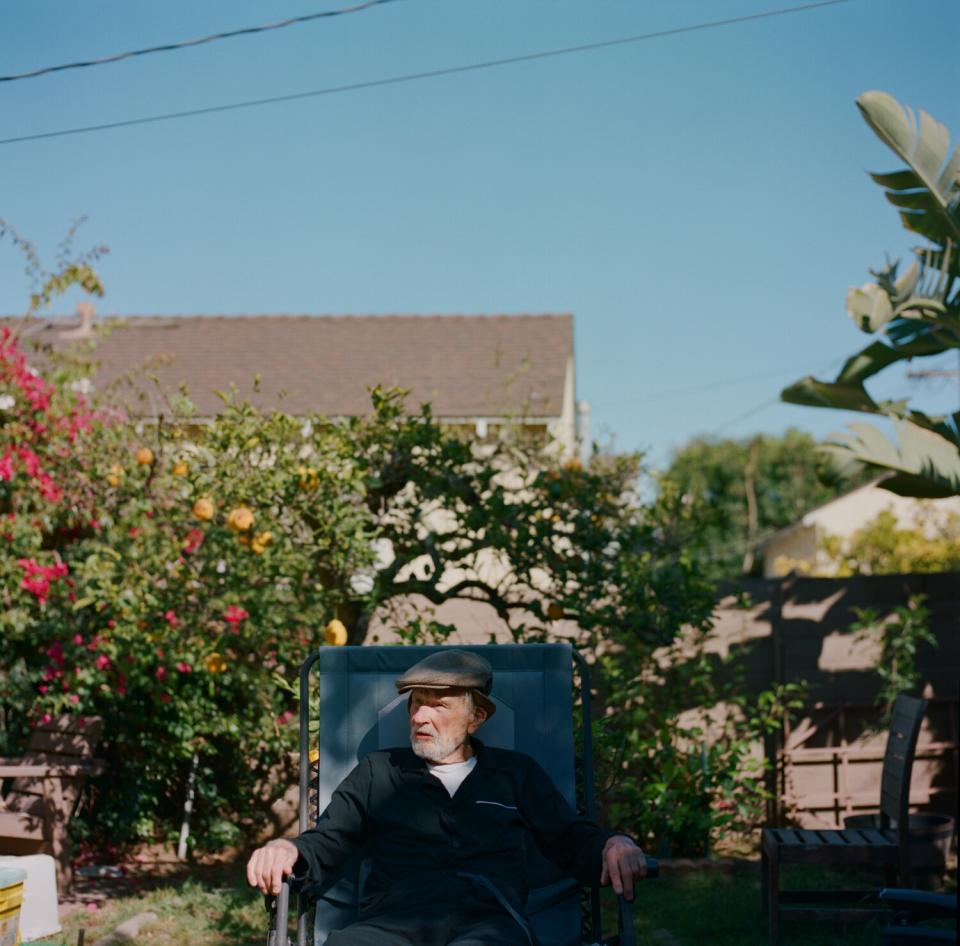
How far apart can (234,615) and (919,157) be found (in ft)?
14.0

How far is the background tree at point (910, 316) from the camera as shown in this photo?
19.1ft

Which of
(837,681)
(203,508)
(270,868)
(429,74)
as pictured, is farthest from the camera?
(429,74)

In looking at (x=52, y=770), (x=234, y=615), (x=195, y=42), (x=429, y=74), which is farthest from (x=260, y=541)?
(x=429, y=74)

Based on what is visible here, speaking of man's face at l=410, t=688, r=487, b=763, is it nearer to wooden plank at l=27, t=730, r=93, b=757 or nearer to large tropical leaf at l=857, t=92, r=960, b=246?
wooden plank at l=27, t=730, r=93, b=757

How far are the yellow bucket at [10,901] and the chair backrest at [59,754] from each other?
8.00 feet

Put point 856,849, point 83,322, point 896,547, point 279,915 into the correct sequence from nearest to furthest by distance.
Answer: point 279,915, point 856,849, point 896,547, point 83,322

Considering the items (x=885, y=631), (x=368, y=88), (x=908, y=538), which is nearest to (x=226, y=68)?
(x=368, y=88)

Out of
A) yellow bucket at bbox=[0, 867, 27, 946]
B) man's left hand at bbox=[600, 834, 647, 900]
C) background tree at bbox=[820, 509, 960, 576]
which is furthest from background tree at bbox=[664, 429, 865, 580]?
yellow bucket at bbox=[0, 867, 27, 946]

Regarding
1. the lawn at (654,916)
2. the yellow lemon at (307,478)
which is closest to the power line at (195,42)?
the yellow lemon at (307,478)

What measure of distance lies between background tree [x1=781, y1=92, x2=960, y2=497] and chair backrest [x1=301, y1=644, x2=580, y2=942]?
8.32 feet

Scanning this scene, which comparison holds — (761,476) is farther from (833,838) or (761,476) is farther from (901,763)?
(833,838)

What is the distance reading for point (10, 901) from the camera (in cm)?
350

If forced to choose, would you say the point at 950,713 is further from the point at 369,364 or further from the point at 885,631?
the point at 369,364

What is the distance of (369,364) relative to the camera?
54.2 ft
